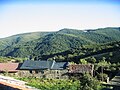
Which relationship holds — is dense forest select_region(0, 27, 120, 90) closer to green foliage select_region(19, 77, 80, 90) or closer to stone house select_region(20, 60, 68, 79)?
green foliage select_region(19, 77, 80, 90)

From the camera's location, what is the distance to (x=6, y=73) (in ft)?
186

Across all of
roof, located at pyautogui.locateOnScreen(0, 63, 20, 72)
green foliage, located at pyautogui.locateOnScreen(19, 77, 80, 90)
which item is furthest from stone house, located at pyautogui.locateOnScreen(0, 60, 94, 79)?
green foliage, located at pyautogui.locateOnScreen(19, 77, 80, 90)

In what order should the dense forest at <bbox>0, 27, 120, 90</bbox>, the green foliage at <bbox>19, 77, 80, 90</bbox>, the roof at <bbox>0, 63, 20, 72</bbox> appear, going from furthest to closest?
the roof at <bbox>0, 63, 20, 72</bbox> < the dense forest at <bbox>0, 27, 120, 90</bbox> < the green foliage at <bbox>19, 77, 80, 90</bbox>

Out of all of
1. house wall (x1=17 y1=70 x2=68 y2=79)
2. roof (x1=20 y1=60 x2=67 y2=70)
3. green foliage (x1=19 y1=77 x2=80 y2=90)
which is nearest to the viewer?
green foliage (x1=19 y1=77 x2=80 y2=90)

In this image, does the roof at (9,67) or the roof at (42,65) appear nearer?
the roof at (42,65)

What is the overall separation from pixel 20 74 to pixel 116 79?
44.8 m

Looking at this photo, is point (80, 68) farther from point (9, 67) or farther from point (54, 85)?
point (9, 67)

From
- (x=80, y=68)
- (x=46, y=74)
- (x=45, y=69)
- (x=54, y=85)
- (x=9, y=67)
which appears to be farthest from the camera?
(x=9, y=67)

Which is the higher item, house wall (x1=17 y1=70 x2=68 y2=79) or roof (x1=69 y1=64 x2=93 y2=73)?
roof (x1=69 y1=64 x2=93 y2=73)

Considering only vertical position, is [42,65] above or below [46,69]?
above

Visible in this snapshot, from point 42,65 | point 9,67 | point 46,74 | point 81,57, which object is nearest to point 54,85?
point 46,74

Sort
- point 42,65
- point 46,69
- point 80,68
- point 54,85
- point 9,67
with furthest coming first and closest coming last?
point 9,67
point 42,65
point 46,69
point 80,68
point 54,85

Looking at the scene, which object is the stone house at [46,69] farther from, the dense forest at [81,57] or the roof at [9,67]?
the dense forest at [81,57]

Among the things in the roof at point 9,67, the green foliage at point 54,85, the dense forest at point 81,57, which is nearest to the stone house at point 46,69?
the roof at point 9,67
